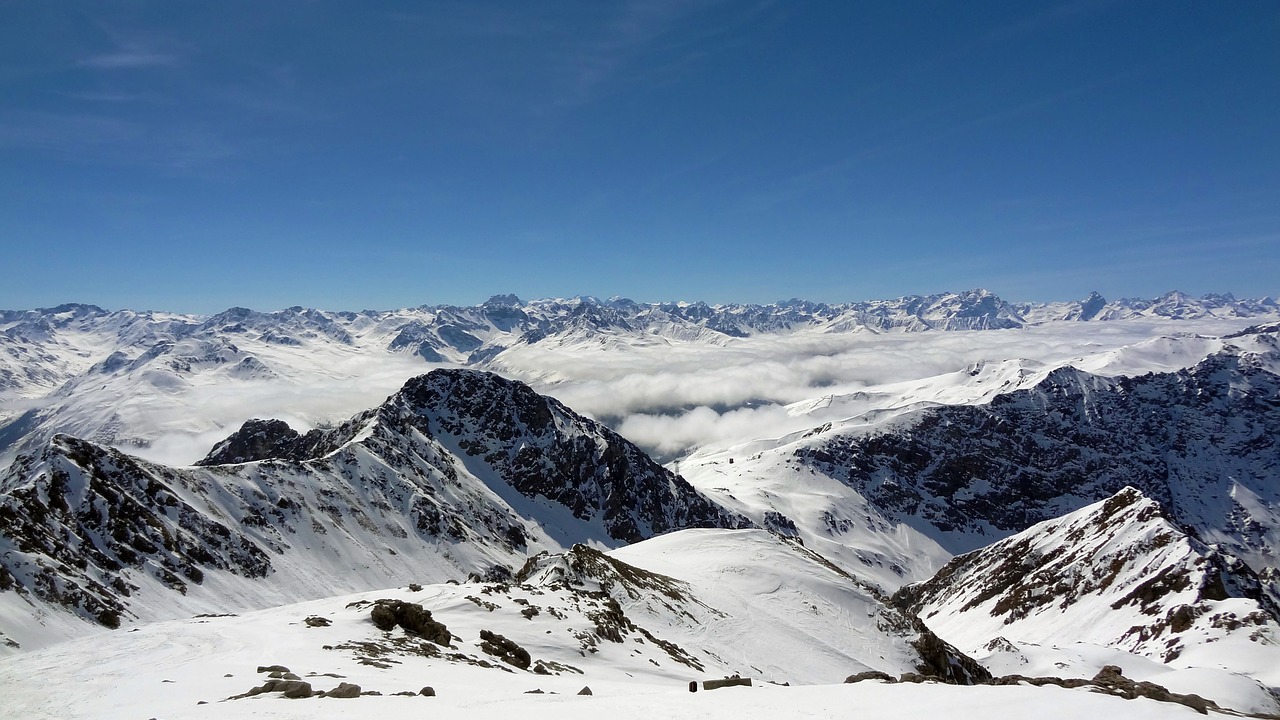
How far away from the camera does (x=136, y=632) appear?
42.8m

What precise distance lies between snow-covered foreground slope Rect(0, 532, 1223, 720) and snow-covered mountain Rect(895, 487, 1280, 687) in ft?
172

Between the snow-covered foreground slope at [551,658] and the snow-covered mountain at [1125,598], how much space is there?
5239 centimetres

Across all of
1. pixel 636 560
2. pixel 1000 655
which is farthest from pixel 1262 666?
pixel 636 560

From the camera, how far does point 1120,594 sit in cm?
13812

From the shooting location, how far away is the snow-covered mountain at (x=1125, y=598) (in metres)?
105

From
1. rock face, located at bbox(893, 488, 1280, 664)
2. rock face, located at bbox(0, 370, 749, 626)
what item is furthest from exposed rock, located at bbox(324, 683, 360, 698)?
rock face, located at bbox(893, 488, 1280, 664)

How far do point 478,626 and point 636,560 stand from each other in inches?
2111

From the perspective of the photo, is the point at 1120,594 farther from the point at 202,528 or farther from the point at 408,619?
the point at 202,528

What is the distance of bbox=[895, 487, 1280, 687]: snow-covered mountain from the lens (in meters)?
105

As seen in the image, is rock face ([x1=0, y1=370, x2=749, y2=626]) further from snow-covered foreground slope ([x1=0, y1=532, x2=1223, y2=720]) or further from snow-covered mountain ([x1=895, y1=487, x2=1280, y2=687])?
snow-covered mountain ([x1=895, y1=487, x2=1280, y2=687])

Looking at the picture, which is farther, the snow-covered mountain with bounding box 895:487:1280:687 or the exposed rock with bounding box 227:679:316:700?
the snow-covered mountain with bounding box 895:487:1280:687

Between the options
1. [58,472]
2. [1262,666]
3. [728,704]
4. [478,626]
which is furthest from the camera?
[58,472]

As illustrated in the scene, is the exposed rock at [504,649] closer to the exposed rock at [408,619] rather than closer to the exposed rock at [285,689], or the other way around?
the exposed rock at [408,619]

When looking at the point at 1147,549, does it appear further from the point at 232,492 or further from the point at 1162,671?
the point at 232,492
